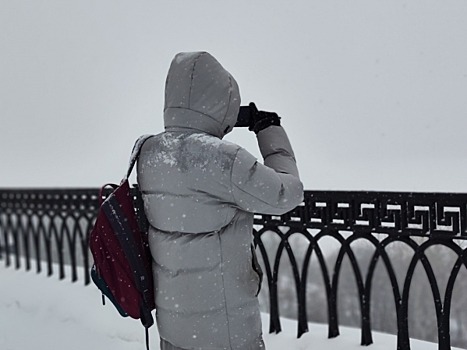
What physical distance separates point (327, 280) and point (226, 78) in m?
1.79

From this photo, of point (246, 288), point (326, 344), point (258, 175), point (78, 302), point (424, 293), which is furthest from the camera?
point (424, 293)

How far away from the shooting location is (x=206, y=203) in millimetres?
1913

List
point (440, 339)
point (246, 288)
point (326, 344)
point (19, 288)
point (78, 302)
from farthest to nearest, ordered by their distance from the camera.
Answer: point (19, 288), point (78, 302), point (326, 344), point (440, 339), point (246, 288)

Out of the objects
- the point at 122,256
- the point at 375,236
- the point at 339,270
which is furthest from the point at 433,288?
the point at 122,256

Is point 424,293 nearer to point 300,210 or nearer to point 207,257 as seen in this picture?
point 300,210

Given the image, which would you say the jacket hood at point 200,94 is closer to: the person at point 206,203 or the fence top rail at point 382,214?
the person at point 206,203

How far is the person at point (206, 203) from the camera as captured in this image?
1.88 metres

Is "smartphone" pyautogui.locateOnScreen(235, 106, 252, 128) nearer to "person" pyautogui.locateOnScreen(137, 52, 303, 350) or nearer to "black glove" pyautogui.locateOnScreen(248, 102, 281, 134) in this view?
"black glove" pyautogui.locateOnScreen(248, 102, 281, 134)

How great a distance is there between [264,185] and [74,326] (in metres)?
2.92

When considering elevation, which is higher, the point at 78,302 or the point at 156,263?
the point at 156,263

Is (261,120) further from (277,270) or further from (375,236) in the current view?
(277,270)

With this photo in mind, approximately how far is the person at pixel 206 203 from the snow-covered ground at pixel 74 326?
4.52 ft

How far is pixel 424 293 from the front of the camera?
66.5 ft

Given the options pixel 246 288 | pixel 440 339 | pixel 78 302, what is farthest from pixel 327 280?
pixel 78 302
